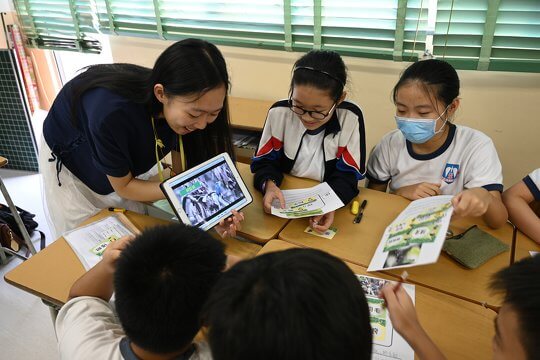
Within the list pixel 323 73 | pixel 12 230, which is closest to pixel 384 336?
pixel 323 73

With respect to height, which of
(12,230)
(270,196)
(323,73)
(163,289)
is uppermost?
(323,73)

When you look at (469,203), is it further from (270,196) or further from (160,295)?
(160,295)

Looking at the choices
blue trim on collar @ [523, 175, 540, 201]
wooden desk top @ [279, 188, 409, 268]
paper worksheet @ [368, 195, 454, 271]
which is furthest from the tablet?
blue trim on collar @ [523, 175, 540, 201]

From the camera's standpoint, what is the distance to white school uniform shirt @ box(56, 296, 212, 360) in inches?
31.5

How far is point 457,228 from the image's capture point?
138cm

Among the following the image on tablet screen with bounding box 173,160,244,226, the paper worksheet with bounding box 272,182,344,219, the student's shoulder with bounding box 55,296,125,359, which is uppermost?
the image on tablet screen with bounding box 173,160,244,226

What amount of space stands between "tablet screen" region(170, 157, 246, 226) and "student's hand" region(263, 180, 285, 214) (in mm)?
107

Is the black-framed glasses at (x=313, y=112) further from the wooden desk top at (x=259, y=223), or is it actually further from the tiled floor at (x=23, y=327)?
the tiled floor at (x=23, y=327)

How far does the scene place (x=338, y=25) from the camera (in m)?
2.49

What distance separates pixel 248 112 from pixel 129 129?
1.51m

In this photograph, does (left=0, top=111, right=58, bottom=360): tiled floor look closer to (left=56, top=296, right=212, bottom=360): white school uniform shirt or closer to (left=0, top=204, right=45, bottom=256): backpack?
(left=0, top=204, right=45, bottom=256): backpack

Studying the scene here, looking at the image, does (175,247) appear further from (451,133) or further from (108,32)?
(108,32)

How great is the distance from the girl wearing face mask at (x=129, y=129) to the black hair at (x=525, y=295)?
2.73ft

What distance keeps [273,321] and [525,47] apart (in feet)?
7.66
